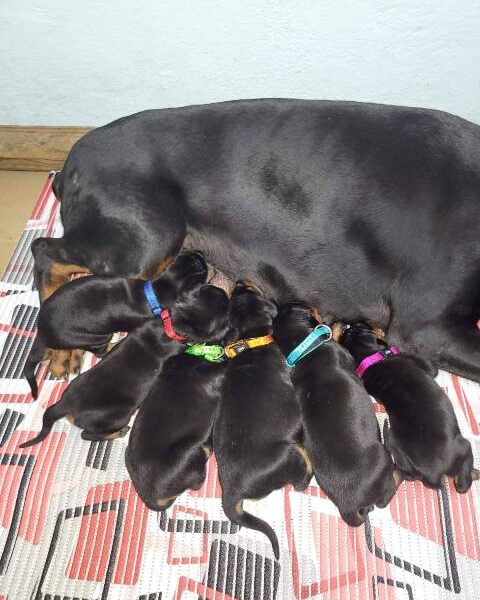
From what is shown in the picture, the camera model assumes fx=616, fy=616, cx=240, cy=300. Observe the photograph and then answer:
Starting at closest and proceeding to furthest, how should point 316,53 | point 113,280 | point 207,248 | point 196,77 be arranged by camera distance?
point 113,280 → point 207,248 → point 316,53 → point 196,77

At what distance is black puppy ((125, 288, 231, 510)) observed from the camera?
172 cm

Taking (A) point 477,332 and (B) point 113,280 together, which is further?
(B) point 113,280

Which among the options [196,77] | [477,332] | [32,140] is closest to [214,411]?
[477,332]

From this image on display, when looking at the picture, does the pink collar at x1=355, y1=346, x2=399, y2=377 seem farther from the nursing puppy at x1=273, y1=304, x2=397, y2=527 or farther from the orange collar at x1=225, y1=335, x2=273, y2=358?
the orange collar at x1=225, y1=335, x2=273, y2=358

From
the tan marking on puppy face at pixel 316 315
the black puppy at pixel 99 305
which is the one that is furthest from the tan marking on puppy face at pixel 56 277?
A: the tan marking on puppy face at pixel 316 315

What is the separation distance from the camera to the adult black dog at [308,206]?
72.1 inches

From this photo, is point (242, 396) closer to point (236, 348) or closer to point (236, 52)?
point (236, 348)

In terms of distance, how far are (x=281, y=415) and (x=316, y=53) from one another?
4.70 feet

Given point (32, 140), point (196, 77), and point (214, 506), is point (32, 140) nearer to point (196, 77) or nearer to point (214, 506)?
point (196, 77)

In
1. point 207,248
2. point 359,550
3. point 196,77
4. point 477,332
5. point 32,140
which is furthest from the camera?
point 32,140

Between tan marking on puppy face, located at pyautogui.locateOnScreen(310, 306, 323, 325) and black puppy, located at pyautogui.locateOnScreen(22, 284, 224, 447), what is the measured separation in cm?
30

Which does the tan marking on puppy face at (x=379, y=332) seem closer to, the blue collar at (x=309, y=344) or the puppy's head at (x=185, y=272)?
the blue collar at (x=309, y=344)

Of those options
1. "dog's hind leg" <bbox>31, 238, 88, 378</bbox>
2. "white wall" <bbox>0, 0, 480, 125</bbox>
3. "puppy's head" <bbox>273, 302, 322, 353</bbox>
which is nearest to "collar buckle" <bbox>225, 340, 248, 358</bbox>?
"puppy's head" <bbox>273, 302, 322, 353</bbox>

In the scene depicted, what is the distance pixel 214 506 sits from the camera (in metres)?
1.86
